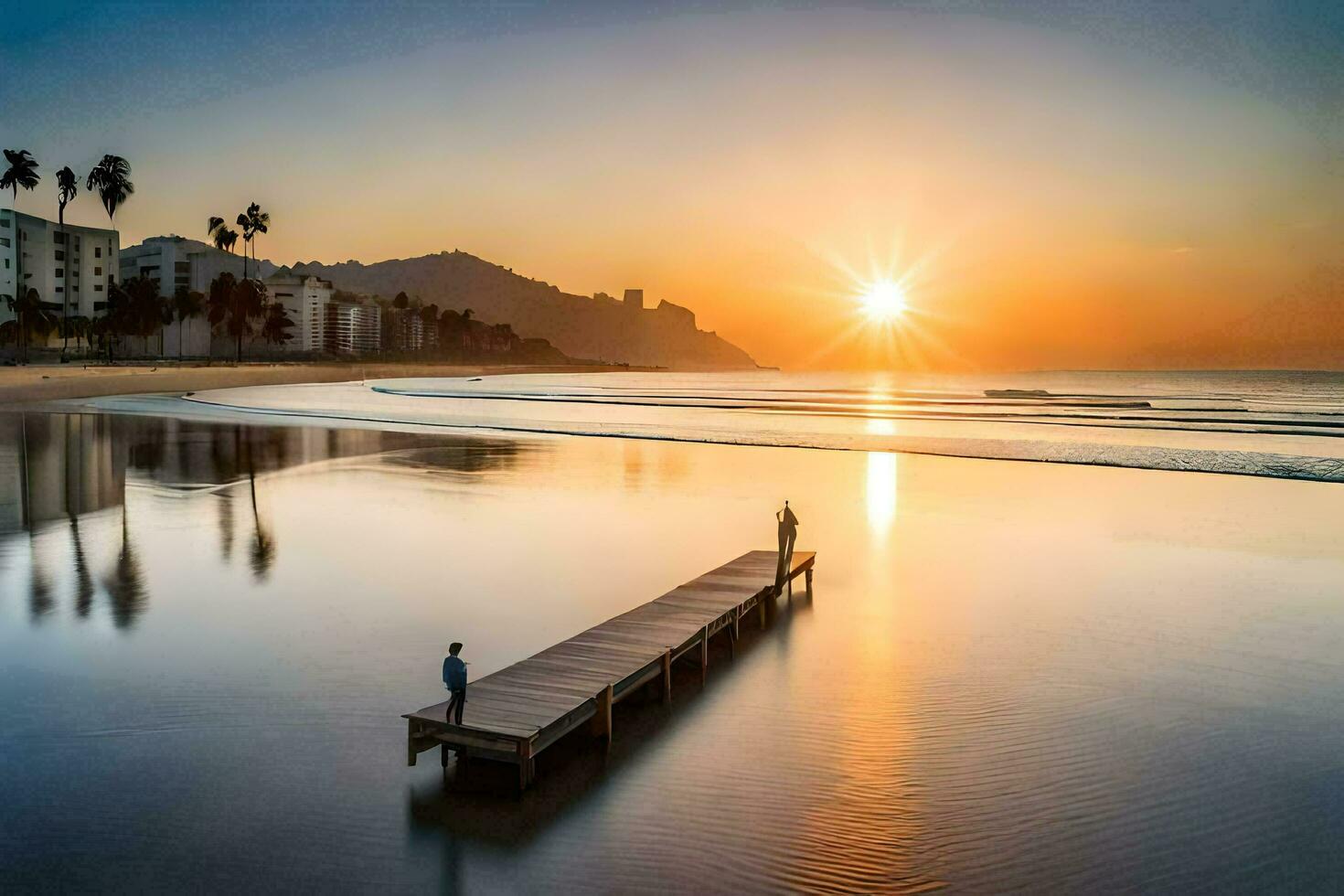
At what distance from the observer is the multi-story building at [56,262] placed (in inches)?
5536

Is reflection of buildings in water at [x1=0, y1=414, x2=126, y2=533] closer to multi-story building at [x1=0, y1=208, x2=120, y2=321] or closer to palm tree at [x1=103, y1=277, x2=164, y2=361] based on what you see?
palm tree at [x1=103, y1=277, x2=164, y2=361]

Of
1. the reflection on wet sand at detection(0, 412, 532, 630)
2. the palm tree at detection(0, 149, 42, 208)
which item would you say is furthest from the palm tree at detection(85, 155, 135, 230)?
the reflection on wet sand at detection(0, 412, 532, 630)

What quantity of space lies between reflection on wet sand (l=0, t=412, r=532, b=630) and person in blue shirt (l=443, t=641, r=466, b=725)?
25.2ft

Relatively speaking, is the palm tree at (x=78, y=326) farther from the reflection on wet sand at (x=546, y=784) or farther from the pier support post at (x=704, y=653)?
the reflection on wet sand at (x=546, y=784)

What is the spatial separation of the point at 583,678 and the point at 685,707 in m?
1.69

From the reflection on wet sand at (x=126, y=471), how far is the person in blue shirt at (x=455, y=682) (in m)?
7.69

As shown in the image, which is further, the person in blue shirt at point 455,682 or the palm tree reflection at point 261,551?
the palm tree reflection at point 261,551

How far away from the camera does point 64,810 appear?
830cm

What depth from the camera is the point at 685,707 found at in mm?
11383

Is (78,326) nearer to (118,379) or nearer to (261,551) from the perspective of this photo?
(118,379)

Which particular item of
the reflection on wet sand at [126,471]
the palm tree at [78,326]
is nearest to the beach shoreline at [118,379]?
the reflection on wet sand at [126,471]

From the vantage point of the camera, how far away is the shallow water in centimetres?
780

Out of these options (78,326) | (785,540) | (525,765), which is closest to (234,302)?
(78,326)

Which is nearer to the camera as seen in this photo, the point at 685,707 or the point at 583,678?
the point at 583,678
